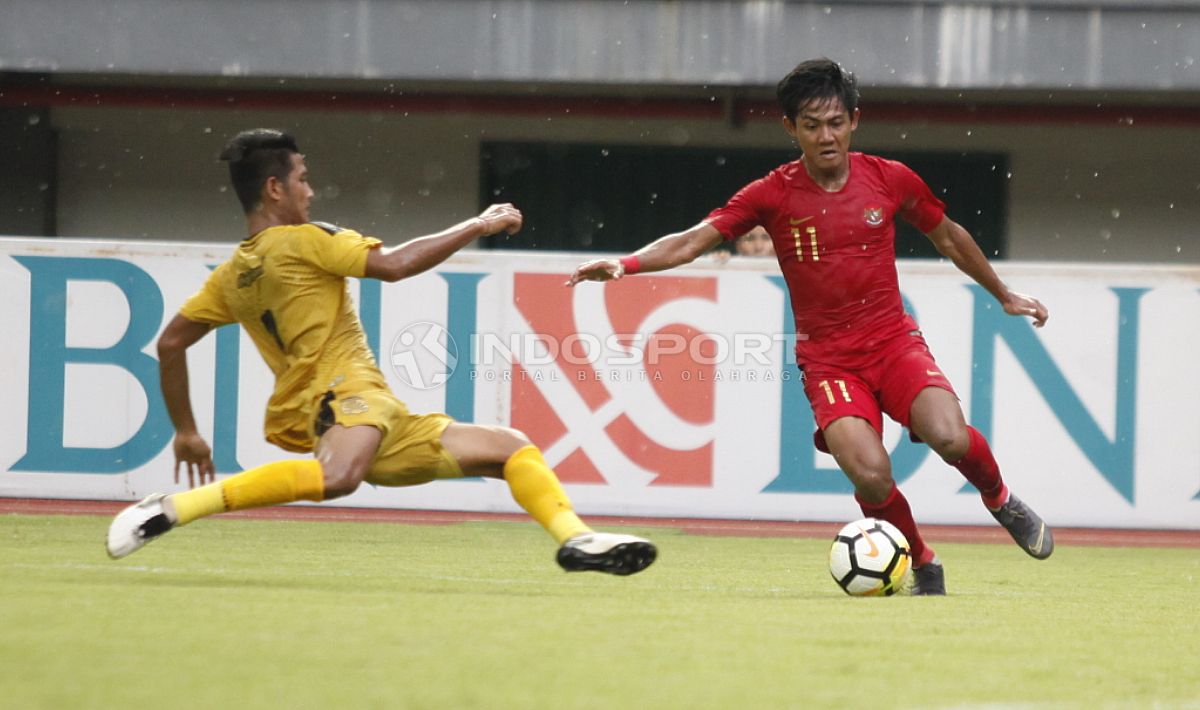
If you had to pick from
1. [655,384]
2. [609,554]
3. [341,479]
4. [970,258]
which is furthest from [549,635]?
[655,384]

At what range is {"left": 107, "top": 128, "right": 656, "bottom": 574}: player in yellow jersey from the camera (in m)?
5.32

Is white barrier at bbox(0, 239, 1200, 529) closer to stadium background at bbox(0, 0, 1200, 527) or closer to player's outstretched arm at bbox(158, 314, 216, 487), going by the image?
stadium background at bbox(0, 0, 1200, 527)

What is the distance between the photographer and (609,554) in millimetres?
5039

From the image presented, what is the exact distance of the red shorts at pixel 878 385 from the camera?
5.95 meters

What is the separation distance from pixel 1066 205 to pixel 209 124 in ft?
23.2

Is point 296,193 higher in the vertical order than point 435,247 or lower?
higher

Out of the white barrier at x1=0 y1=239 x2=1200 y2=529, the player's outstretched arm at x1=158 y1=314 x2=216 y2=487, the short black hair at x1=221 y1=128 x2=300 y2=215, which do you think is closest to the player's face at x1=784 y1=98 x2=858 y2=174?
the short black hair at x1=221 y1=128 x2=300 y2=215

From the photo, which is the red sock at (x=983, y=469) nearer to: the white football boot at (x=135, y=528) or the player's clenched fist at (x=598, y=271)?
the player's clenched fist at (x=598, y=271)

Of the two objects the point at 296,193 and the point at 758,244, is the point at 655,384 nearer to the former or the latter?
the point at 758,244

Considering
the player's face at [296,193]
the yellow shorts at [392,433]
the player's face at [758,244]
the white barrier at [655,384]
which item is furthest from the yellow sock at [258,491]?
the player's face at [758,244]

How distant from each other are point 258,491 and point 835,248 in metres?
2.22

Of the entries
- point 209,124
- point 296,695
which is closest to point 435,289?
point 209,124

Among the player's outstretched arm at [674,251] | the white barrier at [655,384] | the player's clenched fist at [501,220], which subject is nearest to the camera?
the player's clenched fist at [501,220]

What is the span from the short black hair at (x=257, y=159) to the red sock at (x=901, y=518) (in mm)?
2308
